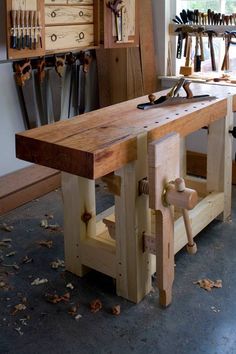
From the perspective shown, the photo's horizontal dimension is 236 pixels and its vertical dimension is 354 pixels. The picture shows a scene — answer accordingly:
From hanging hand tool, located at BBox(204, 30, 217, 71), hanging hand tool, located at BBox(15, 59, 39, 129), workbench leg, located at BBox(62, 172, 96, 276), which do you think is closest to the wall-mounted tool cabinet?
hanging hand tool, located at BBox(15, 59, 39, 129)

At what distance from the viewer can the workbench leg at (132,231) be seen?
2.12 m

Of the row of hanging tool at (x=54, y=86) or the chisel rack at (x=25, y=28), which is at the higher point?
the chisel rack at (x=25, y=28)

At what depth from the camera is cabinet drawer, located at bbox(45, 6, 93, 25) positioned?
10.4 feet

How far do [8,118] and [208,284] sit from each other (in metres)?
1.87

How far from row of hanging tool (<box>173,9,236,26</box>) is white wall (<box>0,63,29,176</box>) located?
4.79 ft

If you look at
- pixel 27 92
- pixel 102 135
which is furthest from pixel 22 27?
pixel 102 135

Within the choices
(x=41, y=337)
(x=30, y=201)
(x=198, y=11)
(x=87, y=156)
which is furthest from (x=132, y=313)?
(x=198, y=11)

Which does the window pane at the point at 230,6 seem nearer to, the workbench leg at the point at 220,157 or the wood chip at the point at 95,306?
the workbench leg at the point at 220,157

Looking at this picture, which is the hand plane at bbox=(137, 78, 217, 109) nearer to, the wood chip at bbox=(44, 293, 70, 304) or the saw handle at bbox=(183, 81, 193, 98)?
the saw handle at bbox=(183, 81, 193, 98)

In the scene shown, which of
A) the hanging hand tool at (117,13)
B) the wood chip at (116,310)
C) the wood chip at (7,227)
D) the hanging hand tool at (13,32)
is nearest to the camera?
the wood chip at (116,310)

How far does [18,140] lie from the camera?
2061 mm

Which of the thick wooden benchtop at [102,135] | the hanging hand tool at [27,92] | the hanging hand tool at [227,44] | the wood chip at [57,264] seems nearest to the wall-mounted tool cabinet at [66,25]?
the hanging hand tool at [27,92]

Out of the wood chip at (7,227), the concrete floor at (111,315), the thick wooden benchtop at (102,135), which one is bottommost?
the concrete floor at (111,315)

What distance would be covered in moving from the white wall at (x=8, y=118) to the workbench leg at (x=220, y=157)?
1423mm
